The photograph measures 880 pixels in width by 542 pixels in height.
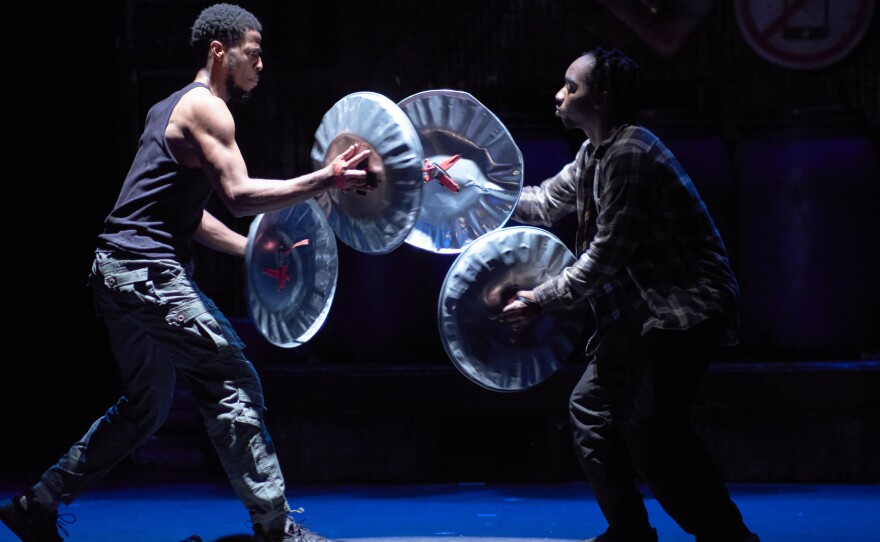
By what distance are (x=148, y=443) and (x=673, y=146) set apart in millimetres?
3111

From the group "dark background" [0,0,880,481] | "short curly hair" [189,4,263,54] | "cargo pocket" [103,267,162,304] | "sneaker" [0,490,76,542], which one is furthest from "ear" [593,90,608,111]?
"sneaker" [0,490,76,542]

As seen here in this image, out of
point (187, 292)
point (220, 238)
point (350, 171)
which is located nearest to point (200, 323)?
point (187, 292)

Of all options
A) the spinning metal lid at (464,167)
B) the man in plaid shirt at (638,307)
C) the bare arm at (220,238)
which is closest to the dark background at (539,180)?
the spinning metal lid at (464,167)

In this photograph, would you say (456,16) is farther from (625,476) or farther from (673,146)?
(625,476)

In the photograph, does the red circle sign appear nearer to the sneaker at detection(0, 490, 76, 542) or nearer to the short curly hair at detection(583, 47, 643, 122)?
the short curly hair at detection(583, 47, 643, 122)

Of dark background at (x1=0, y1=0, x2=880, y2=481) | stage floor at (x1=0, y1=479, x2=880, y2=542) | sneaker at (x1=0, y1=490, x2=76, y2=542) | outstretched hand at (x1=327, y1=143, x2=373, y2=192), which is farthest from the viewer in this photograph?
dark background at (x1=0, y1=0, x2=880, y2=481)

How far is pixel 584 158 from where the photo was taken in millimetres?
3871

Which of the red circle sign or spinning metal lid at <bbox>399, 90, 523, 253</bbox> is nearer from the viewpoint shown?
spinning metal lid at <bbox>399, 90, 523, 253</bbox>

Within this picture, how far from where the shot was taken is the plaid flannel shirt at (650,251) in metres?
3.50

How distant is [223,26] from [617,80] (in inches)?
49.7

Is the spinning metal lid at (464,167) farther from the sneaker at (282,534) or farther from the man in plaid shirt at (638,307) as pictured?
the sneaker at (282,534)

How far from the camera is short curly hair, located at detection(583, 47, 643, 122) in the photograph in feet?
12.2

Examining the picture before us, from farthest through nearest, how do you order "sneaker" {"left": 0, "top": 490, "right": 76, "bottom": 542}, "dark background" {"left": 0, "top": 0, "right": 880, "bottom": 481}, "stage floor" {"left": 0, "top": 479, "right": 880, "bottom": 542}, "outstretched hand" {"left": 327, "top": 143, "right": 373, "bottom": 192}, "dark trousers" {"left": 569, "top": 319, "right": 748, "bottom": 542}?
"dark background" {"left": 0, "top": 0, "right": 880, "bottom": 481} → "stage floor" {"left": 0, "top": 479, "right": 880, "bottom": 542} → "sneaker" {"left": 0, "top": 490, "right": 76, "bottom": 542} → "outstretched hand" {"left": 327, "top": 143, "right": 373, "bottom": 192} → "dark trousers" {"left": 569, "top": 319, "right": 748, "bottom": 542}

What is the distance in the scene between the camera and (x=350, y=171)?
3.59 metres
